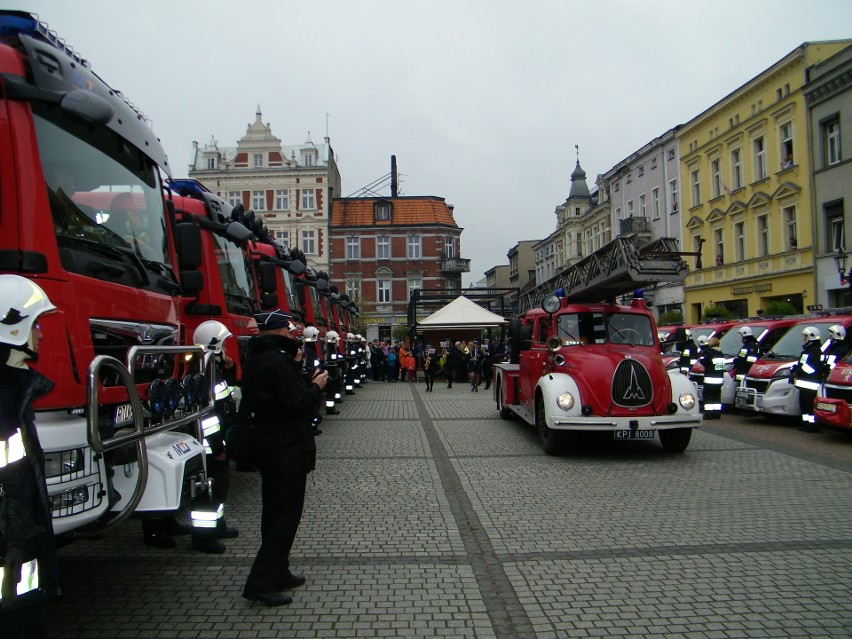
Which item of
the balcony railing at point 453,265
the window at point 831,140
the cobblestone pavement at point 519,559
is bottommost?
the cobblestone pavement at point 519,559

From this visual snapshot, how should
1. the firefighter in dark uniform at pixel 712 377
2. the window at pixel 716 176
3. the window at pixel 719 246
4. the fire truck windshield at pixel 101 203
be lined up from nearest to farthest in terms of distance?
the fire truck windshield at pixel 101 203 → the firefighter in dark uniform at pixel 712 377 → the window at pixel 719 246 → the window at pixel 716 176

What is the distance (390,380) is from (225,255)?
21.7 meters

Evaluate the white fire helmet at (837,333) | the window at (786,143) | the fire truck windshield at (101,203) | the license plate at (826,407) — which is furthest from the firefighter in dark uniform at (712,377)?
the window at (786,143)

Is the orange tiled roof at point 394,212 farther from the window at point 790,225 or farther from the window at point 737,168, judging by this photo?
the window at point 790,225

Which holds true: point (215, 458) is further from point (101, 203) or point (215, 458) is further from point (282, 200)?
point (282, 200)

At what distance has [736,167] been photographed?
3391 centimetres

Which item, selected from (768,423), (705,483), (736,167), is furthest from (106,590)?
(736,167)

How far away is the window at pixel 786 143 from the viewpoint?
2939 centimetres

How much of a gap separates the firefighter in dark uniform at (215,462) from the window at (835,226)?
2663cm

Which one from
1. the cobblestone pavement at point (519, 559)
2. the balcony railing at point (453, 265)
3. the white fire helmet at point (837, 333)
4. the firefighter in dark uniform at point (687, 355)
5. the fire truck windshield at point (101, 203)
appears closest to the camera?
the fire truck windshield at point (101, 203)

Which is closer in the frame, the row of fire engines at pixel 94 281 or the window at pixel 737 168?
the row of fire engines at pixel 94 281

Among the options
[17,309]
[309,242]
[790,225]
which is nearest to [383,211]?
[309,242]

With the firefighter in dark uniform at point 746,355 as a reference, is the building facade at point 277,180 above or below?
above

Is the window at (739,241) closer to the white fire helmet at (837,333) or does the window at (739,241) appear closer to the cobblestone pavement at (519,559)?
the white fire helmet at (837,333)
